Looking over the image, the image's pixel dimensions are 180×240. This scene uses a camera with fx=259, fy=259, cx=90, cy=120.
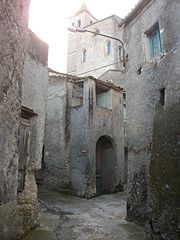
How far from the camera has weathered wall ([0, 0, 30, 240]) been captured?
13.4 ft

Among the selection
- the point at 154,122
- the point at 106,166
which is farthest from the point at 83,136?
the point at 154,122

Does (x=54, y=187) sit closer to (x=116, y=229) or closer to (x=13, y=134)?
(x=116, y=229)

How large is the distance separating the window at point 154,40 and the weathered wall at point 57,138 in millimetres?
8060

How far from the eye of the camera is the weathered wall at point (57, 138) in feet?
49.6

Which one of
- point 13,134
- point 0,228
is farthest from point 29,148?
point 0,228

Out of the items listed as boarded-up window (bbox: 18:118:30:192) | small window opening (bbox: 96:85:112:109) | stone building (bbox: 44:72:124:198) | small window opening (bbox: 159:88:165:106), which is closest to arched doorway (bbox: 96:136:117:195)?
stone building (bbox: 44:72:124:198)

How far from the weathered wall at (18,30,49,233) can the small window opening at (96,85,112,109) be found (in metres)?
8.60

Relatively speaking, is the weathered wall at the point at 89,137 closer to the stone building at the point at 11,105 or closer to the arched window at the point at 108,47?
the stone building at the point at 11,105

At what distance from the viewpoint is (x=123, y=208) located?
10.8 metres

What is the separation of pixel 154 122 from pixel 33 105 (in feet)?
11.0

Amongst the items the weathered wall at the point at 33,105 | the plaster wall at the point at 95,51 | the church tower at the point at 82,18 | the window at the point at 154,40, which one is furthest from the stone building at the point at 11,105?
the church tower at the point at 82,18

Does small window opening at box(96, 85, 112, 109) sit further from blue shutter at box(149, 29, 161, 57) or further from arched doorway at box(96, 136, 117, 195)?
blue shutter at box(149, 29, 161, 57)

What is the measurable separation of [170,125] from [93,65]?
1270 inches

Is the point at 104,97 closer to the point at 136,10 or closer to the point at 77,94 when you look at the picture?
the point at 77,94
